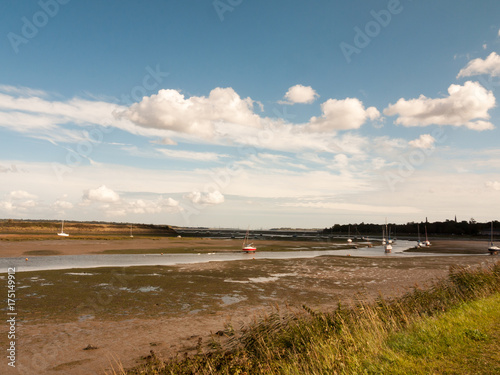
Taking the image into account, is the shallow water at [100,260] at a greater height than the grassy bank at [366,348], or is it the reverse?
the grassy bank at [366,348]

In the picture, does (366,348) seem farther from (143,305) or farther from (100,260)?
(100,260)

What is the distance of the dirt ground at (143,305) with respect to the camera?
40.2 feet

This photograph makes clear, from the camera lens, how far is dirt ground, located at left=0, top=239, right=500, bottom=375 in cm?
1226

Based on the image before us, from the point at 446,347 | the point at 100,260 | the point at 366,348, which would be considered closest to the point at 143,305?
the point at 366,348

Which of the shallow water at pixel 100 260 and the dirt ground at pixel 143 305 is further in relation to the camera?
the shallow water at pixel 100 260

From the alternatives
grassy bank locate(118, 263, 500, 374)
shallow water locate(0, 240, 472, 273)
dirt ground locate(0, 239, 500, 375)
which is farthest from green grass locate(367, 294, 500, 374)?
shallow water locate(0, 240, 472, 273)

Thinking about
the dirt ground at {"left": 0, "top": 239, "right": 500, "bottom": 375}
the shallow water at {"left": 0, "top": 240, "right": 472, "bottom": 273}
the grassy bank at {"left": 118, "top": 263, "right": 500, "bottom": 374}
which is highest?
the grassy bank at {"left": 118, "top": 263, "right": 500, "bottom": 374}

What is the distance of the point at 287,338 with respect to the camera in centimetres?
→ 1091

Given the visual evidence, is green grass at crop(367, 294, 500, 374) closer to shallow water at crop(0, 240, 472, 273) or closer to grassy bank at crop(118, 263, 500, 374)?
grassy bank at crop(118, 263, 500, 374)

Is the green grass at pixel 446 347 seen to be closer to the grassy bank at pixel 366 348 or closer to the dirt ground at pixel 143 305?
the grassy bank at pixel 366 348

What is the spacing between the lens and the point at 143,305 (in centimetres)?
1920

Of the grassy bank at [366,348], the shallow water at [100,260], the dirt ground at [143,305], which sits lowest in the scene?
the shallow water at [100,260]

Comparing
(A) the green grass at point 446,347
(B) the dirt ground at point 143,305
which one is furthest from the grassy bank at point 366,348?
(B) the dirt ground at point 143,305

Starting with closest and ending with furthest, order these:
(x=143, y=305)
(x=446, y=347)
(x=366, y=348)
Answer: (x=446, y=347) → (x=366, y=348) → (x=143, y=305)
